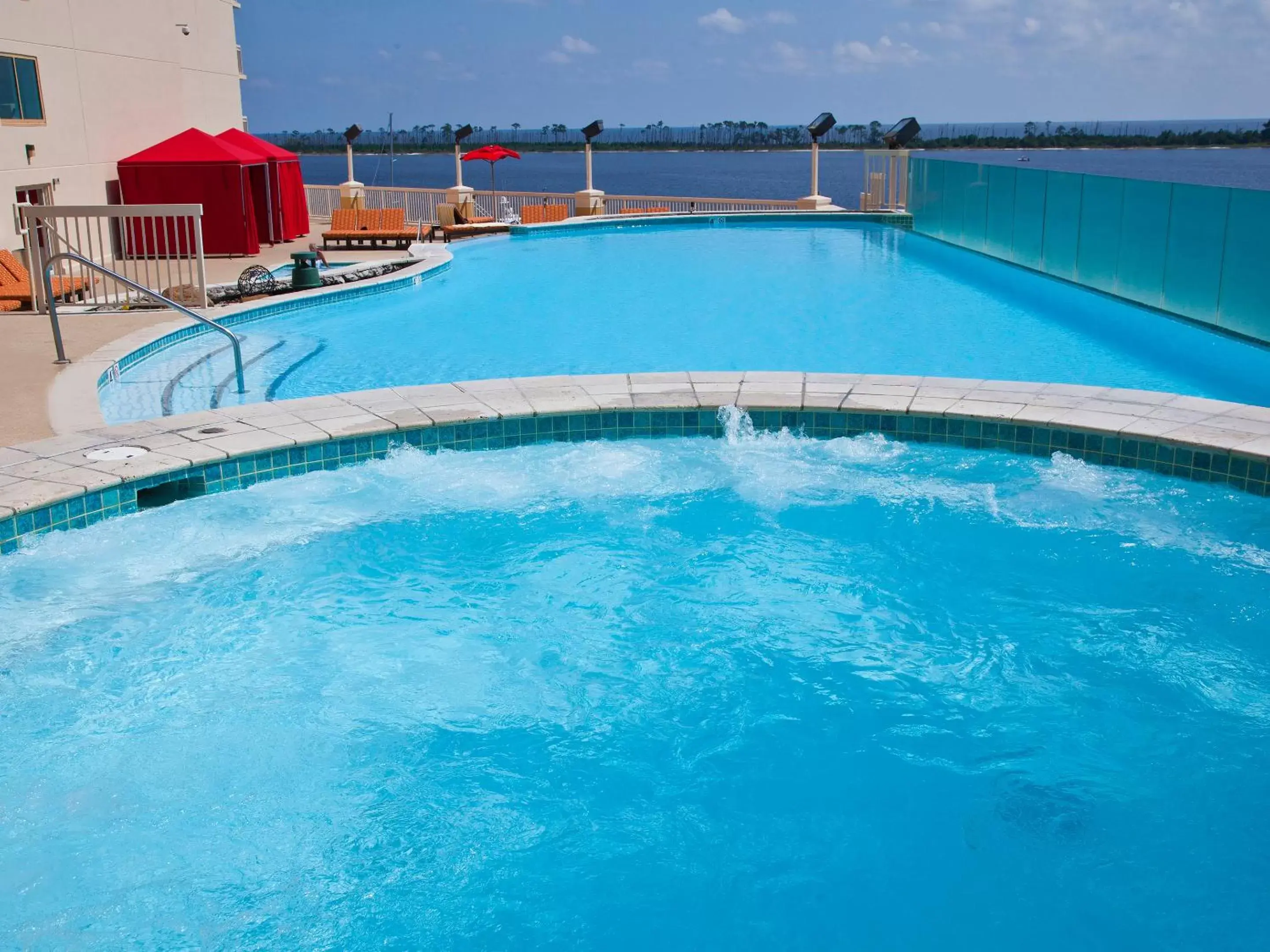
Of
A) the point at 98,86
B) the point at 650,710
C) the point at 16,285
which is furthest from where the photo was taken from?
the point at 98,86

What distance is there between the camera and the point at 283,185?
18.7 metres

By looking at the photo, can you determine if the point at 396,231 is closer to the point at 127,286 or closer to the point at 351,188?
the point at 351,188

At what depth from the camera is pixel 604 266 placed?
15.5m

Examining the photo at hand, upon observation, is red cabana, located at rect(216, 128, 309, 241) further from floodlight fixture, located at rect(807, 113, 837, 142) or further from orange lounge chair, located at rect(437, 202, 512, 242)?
floodlight fixture, located at rect(807, 113, 837, 142)

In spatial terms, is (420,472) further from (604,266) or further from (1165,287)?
(604,266)

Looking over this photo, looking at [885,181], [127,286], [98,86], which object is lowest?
[127,286]

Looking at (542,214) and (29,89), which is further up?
(29,89)

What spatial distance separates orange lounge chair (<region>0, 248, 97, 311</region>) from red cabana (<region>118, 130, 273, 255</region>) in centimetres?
518

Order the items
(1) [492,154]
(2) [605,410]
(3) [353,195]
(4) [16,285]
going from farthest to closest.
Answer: (1) [492,154]
(3) [353,195]
(4) [16,285]
(2) [605,410]

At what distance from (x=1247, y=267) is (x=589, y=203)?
1455 cm

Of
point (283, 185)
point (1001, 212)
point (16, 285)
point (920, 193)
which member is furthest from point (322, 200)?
point (1001, 212)

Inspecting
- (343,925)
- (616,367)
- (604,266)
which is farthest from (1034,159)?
(343,925)

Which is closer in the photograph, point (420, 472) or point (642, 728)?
point (642, 728)

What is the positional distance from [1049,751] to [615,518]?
2749 millimetres
